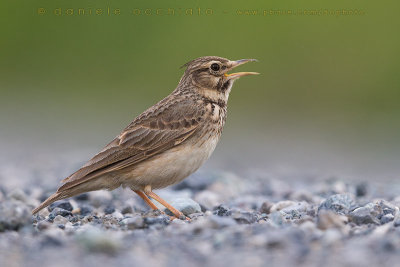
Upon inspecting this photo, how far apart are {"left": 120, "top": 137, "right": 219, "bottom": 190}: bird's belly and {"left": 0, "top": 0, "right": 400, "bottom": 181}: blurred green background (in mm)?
12577

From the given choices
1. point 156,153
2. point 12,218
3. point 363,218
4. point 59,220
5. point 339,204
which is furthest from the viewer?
point 156,153

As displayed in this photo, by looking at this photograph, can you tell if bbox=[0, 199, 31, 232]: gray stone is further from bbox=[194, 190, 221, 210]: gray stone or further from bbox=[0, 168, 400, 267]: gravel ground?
bbox=[194, 190, 221, 210]: gray stone

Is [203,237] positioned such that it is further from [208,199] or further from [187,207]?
[208,199]

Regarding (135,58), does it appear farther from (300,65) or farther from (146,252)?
(146,252)

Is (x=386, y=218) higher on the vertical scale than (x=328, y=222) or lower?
higher

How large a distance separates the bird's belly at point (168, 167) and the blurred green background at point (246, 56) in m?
12.6

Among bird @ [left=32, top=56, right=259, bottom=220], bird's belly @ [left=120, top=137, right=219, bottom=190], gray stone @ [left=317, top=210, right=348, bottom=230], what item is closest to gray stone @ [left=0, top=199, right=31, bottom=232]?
bird @ [left=32, top=56, right=259, bottom=220]

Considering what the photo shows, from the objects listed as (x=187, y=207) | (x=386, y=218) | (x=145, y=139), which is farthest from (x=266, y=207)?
(x=386, y=218)

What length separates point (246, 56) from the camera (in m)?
22.8

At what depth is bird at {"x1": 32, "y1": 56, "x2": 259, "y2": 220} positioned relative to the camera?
8008 mm

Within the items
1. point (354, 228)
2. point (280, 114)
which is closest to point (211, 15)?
point (280, 114)

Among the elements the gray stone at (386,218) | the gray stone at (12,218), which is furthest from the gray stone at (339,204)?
the gray stone at (12,218)

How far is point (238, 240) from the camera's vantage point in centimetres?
578

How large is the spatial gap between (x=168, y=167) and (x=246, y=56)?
15125mm
